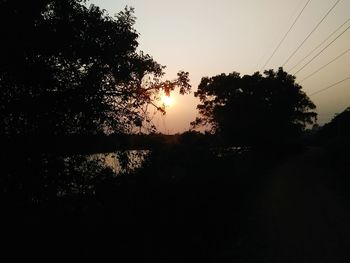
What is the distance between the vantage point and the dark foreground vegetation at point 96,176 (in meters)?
12.3

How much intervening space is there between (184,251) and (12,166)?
6.82m

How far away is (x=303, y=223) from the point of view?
1305 centimetres

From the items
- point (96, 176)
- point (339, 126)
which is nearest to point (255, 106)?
point (339, 126)

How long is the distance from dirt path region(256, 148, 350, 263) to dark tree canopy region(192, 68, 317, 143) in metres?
30.6

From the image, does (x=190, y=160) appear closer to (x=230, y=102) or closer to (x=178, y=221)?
(x=178, y=221)

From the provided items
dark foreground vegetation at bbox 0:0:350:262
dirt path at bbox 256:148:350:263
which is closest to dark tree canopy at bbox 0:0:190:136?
dark foreground vegetation at bbox 0:0:350:262

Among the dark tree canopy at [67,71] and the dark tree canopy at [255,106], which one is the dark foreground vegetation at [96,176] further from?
the dark tree canopy at [255,106]

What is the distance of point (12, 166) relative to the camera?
41.3 ft

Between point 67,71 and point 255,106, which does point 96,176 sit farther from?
point 255,106

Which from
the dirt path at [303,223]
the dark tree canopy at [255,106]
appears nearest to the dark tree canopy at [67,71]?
the dirt path at [303,223]

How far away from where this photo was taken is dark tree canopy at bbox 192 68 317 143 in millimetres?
51938

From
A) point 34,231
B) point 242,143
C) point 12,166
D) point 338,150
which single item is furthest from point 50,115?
point 242,143

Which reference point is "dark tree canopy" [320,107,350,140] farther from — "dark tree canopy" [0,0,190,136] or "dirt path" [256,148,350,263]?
"dark tree canopy" [0,0,190,136]

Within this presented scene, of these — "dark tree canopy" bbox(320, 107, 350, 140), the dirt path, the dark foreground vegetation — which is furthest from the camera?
"dark tree canopy" bbox(320, 107, 350, 140)
